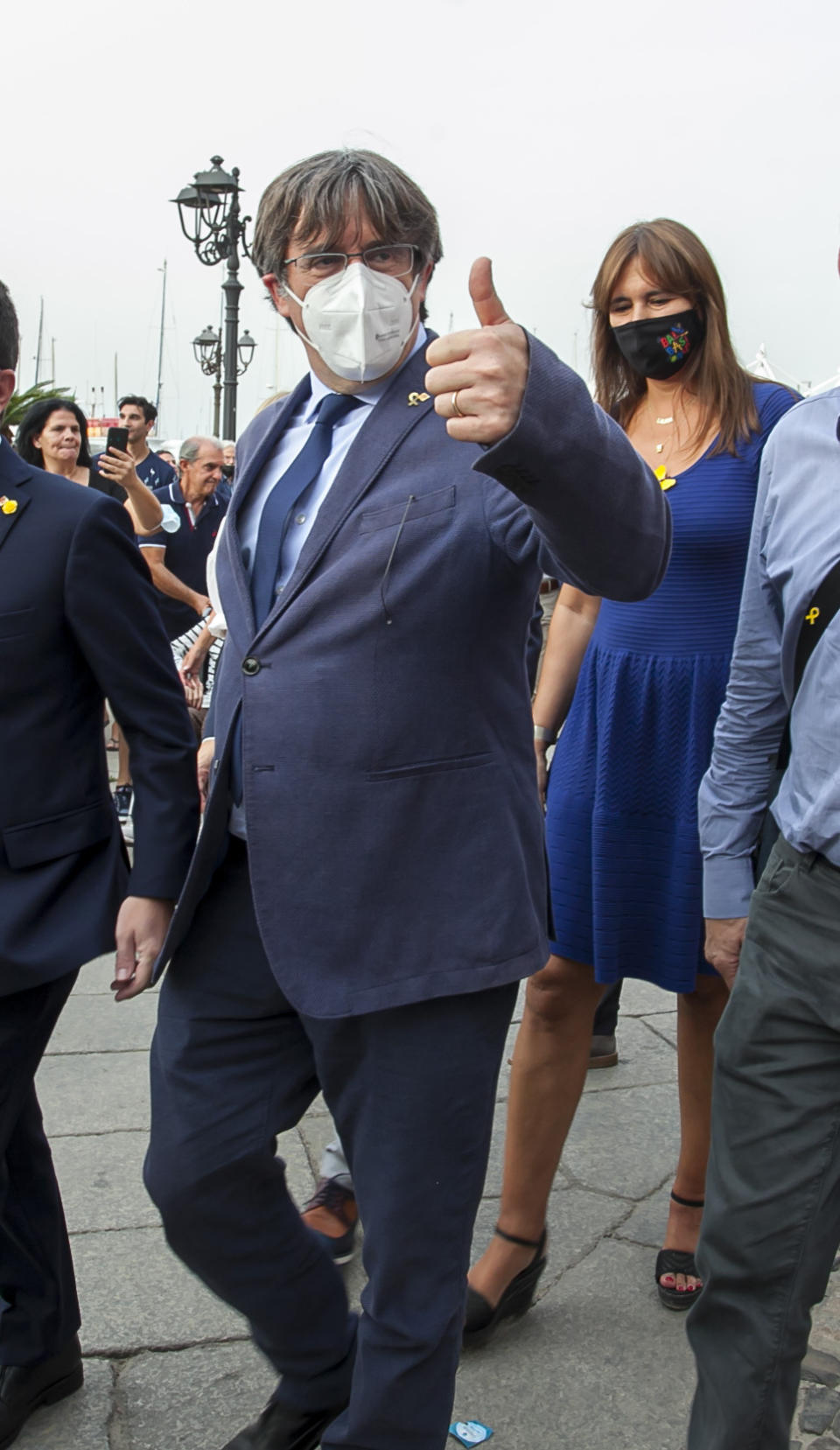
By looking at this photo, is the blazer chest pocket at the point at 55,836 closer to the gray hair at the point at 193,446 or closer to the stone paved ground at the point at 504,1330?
the stone paved ground at the point at 504,1330

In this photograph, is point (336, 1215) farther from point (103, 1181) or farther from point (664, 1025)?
point (664, 1025)

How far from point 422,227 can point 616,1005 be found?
275 cm

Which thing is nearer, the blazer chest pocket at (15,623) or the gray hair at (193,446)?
the blazer chest pocket at (15,623)

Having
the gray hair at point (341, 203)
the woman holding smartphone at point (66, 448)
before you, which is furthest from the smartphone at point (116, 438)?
the gray hair at point (341, 203)

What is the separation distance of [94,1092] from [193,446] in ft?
14.7

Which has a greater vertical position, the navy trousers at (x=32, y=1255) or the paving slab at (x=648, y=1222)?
the navy trousers at (x=32, y=1255)

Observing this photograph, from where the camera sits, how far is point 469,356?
148 centimetres

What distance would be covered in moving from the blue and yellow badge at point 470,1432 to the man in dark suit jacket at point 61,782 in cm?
72

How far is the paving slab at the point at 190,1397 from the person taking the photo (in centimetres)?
244

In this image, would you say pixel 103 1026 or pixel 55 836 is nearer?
pixel 55 836

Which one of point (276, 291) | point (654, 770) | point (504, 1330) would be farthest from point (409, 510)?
point (504, 1330)

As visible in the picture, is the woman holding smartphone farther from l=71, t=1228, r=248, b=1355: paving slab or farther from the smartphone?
l=71, t=1228, r=248, b=1355: paving slab

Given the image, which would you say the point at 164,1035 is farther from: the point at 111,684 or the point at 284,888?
the point at 111,684

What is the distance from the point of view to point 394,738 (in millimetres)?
1918
